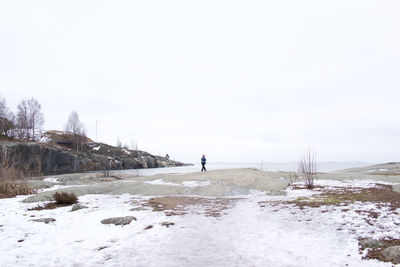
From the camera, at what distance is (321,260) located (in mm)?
5824

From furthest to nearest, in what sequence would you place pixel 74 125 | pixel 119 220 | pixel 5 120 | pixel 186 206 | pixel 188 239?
pixel 74 125, pixel 5 120, pixel 186 206, pixel 119 220, pixel 188 239

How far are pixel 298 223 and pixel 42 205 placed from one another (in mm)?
13641

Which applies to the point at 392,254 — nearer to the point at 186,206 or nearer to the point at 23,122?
the point at 186,206

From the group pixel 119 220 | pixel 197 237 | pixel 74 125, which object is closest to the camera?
pixel 197 237

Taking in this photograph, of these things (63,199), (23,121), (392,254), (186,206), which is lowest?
(186,206)

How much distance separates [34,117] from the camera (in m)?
80.6

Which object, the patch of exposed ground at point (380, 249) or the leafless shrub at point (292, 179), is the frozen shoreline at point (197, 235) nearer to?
the patch of exposed ground at point (380, 249)

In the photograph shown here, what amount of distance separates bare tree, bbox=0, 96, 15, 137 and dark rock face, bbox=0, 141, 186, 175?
1297cm

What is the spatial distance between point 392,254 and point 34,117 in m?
99.7

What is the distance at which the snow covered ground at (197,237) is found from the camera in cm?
602

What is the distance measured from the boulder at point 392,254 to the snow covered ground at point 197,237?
218 mm

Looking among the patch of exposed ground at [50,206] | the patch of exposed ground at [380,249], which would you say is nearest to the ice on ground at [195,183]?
the patch of exposed ground at [50,206]

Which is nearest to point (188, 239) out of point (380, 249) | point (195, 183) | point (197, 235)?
point (197, 235)

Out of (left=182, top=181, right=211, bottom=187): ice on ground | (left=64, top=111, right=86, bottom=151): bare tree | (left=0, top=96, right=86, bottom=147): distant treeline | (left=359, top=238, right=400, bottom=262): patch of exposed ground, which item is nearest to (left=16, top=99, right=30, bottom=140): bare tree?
(left=0, top=96, right=86, bottom=147): distant treeline
